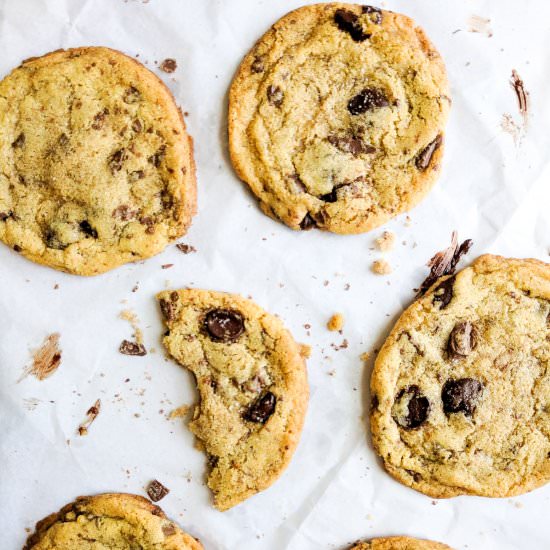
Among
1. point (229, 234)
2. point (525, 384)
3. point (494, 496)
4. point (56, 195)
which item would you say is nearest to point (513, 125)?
point (525, 384)

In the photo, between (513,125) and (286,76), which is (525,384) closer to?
(513,125)

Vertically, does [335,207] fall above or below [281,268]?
above

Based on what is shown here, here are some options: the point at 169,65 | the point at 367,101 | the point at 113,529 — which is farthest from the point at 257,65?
the point at 113,529

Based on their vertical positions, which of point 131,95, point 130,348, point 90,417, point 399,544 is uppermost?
point 131,95

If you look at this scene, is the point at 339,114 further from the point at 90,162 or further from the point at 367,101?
the point at 90,162

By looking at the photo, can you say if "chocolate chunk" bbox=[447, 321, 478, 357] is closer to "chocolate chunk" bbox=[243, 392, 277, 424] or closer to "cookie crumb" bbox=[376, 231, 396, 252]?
"cookie crumb" bbox=[376, 231, 396, 252]

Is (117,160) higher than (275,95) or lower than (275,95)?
lower

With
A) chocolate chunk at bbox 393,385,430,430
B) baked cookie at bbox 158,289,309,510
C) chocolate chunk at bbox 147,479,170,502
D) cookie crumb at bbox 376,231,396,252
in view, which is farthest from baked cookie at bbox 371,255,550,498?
chocolate chunk at bbox 147,479,170,502
